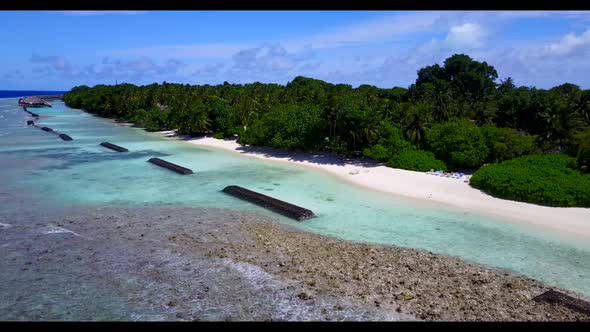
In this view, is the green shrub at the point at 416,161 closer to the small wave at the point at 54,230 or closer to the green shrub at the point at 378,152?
the green shrub at the point at 378,152

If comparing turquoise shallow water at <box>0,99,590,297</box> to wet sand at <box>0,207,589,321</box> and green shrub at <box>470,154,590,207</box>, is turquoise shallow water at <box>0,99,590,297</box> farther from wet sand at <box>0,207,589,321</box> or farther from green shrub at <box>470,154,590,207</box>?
green shrub at <box>470,154,590,207</box>

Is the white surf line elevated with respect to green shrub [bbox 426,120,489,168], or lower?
lower

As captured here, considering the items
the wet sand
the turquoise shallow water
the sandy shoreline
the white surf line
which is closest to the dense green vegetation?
the sandy shoreline

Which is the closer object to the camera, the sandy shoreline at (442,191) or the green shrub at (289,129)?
the sandy shoreline at (442,191)

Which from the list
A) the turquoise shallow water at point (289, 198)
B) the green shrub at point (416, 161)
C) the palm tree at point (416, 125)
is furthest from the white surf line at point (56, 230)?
the palm tree at point (416, 125)

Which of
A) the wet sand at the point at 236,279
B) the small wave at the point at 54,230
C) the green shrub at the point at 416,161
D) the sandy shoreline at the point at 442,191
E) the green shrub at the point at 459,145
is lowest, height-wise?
the small wave at the point at 54,230

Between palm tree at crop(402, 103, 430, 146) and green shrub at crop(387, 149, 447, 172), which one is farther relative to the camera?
palm tree at crop(402, 103, 430, 146)

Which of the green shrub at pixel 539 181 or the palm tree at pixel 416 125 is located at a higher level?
the palm tree at pixel 416 125
